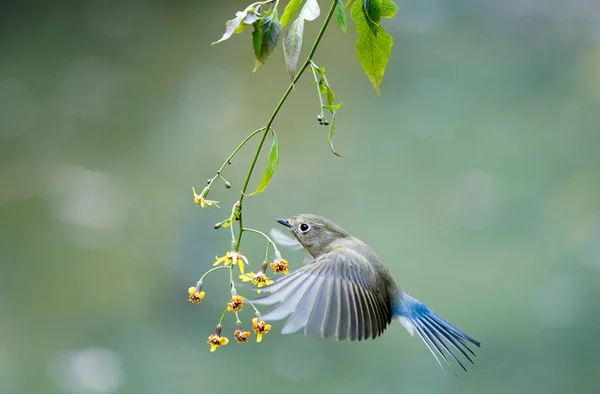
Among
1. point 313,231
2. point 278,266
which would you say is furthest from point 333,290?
point 313,231

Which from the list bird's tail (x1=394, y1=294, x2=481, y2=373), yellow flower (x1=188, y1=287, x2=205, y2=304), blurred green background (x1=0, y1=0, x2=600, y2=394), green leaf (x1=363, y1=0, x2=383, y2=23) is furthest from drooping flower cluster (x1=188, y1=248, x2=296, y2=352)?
blurred green background (x1=0, y1=0, x2=600, y2=394)

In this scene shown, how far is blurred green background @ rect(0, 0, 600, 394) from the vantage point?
12.3 ft

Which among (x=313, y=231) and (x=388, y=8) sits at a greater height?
(x=388, y=8)

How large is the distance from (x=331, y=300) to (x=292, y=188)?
2.54m

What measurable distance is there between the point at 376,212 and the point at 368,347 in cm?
66

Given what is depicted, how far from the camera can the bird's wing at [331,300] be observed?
119cm

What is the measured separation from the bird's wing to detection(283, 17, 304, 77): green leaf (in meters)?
0.34

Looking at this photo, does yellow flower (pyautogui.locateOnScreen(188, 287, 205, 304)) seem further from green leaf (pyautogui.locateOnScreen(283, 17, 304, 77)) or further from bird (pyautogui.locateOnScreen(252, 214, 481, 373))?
green leaf (pyautogui.locateOnScreen(283, 17, 304, 77))

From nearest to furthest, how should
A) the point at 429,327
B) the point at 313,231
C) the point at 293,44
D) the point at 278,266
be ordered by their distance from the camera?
the point at 293,44, the point at 278,266, the point at 313,231, the point at 429,327

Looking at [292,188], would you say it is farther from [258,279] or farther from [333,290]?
[258,279]

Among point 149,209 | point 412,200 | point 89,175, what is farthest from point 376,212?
point 89,175

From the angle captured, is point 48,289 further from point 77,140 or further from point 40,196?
point 77,140

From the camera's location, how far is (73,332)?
13.2 ft

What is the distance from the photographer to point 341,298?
54.1 inches
